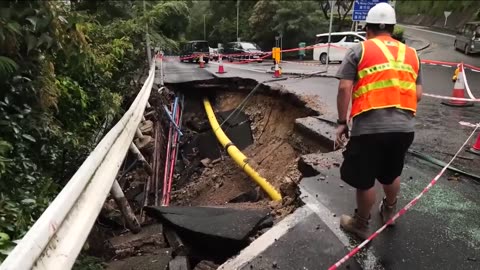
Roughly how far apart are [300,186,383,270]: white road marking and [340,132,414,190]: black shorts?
19.3 inches

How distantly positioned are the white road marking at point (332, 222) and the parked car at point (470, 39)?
64.1 feet

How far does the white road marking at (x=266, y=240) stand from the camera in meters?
2.82

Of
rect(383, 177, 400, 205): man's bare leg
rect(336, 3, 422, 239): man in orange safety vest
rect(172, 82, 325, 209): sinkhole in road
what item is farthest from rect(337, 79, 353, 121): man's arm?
rect(172, 82, 325, 209): sinkhole in road

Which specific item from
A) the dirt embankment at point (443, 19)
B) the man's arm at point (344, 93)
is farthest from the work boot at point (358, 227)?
the dirt embankment at point (443, 19)

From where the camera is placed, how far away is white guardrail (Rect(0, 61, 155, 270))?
1.75 metres

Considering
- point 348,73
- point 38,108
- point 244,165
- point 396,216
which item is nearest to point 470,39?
point 244,165

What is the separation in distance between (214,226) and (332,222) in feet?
3.43

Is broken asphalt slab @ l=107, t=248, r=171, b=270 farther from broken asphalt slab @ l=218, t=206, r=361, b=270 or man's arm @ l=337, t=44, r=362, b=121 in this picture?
man's arm @ l=337, t=44, r=362, b=121

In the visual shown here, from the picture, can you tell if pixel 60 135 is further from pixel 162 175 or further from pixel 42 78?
pixel 162 175

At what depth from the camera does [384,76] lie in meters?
2.75

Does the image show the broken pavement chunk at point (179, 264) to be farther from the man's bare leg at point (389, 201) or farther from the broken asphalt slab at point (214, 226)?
the man's bare leg at point (389, 201)

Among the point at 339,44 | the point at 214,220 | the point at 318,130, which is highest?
the point at 339,44

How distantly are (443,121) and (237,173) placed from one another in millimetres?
3850

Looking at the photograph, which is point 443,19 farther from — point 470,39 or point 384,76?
point 384,76
